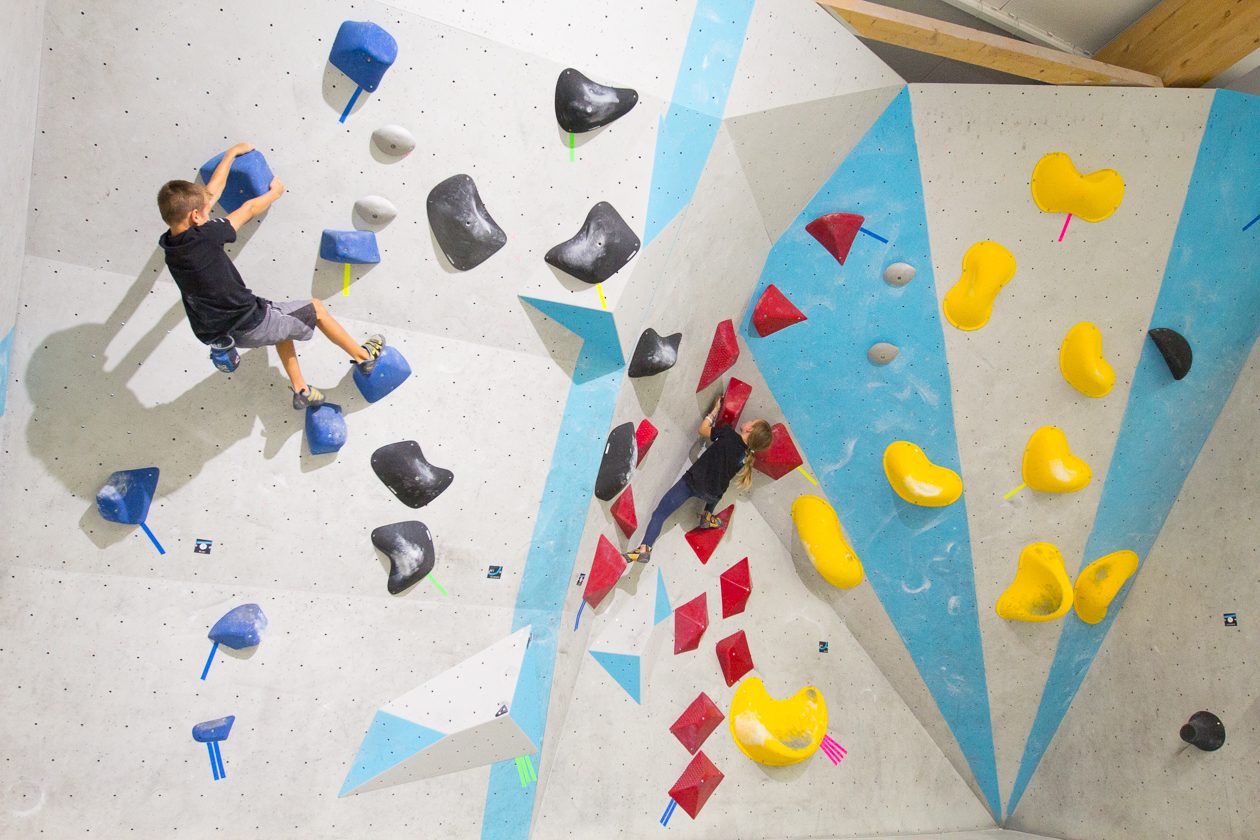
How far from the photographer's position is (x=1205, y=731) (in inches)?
149

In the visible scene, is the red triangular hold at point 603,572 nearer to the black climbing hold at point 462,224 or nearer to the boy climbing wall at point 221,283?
the black climbing hold at point 462,224

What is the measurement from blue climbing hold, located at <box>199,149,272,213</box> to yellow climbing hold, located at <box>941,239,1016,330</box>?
112 inches

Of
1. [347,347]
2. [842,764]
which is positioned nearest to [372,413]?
[347,347]

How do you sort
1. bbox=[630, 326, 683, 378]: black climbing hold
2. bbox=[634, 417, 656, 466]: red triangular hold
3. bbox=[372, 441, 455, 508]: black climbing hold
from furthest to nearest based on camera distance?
bbox=[634, 417, 656, 466]: red triangular hold, bbox=[630, 326, 683, 378]: black climbing hold, bbox=[372, 441, 455, 508]: black climbing hold

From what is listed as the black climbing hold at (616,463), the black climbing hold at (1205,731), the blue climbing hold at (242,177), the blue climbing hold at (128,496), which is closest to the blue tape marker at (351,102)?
the blue climbing hold at (242,177)

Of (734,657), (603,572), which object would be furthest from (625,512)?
(734,657)

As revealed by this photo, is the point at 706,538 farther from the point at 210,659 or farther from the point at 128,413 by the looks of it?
the point at 128,413

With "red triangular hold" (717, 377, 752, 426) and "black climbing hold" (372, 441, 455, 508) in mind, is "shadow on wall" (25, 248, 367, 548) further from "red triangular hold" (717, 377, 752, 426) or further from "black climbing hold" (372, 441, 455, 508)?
"red triangular hold" (717, 377, 752, 426)

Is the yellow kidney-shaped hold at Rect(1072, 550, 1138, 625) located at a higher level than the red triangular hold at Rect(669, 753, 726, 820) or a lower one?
higher

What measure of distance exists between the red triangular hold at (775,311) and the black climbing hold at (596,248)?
3.40ft

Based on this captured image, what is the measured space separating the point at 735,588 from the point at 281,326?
8.29 feet

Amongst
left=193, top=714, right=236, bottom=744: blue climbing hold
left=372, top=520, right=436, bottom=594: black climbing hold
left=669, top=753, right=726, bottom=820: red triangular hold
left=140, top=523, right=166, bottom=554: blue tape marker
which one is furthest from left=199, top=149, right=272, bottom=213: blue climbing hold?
left=669, top=753, right=726, bottom=820: red triangular hold

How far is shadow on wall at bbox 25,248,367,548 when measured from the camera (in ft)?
7.93

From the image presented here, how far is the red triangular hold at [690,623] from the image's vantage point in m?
3.93
